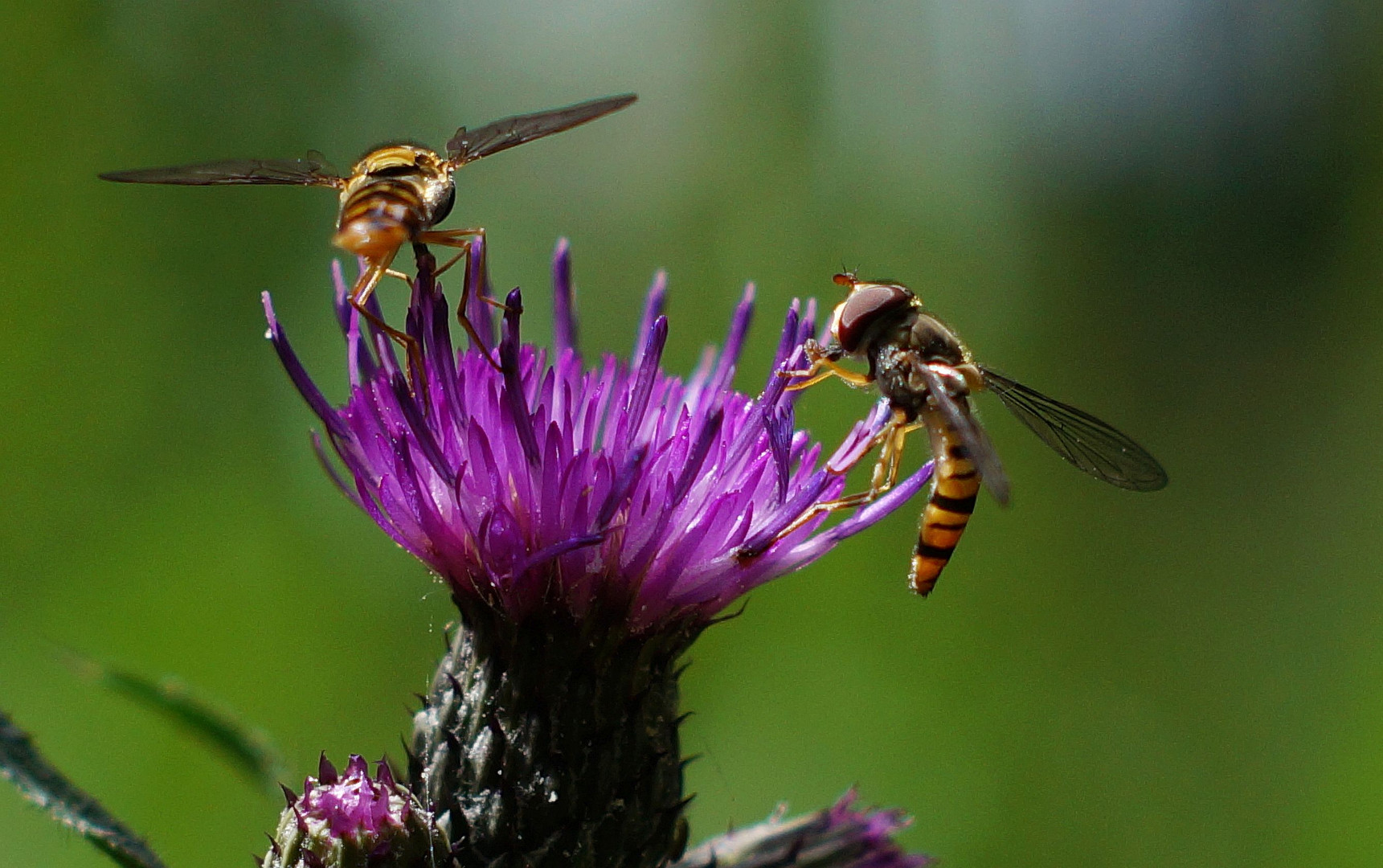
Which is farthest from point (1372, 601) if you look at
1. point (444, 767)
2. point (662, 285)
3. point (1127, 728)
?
point (444, 767)

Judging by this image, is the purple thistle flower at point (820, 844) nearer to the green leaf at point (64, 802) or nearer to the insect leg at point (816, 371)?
the insect leg at point (816, 371)

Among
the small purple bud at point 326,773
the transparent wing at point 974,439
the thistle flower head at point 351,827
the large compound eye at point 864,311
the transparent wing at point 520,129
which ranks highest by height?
the transparent wing at point 520,129

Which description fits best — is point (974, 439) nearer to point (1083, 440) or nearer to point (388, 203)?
point (1083, 440)

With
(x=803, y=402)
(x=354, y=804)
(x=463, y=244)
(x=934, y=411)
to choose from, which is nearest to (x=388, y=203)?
(x=463, y=244)

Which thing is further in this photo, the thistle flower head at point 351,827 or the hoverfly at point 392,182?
the hoverfly at point 392,182

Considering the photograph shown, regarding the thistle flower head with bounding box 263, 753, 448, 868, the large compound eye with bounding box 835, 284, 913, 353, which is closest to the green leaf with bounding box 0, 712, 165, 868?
the thistle flower head with bounding box 263, 753, 448, 868

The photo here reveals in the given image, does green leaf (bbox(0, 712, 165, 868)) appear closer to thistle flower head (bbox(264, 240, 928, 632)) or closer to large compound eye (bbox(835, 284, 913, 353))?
thistle flower head (bbox(264, 240, 928, 632))

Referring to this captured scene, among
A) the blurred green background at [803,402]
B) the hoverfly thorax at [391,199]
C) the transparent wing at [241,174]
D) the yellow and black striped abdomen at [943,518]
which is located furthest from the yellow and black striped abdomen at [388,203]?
the blurred green background at [803,402]
